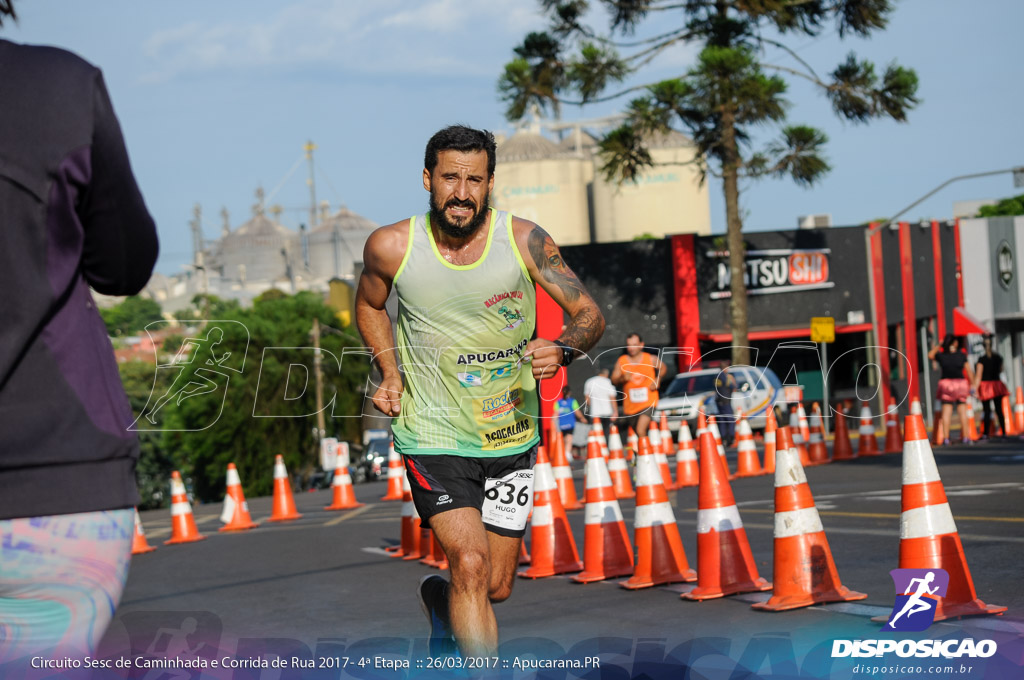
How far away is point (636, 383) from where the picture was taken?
16.6 m

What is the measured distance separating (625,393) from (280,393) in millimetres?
39314

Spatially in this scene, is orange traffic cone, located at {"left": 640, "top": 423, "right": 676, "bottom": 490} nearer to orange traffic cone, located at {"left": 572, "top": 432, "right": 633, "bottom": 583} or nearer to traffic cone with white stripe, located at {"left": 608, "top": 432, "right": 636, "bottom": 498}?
traffic cone with white stripe, located at {"left": 608, "top": 432, "right": 636, "bottom": 498}

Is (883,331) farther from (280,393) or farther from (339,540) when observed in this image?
(339,540)

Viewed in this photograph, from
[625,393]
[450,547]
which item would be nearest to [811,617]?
[450,547]

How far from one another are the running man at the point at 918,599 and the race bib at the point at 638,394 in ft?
34.2

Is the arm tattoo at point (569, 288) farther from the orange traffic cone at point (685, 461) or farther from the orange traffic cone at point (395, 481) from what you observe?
the orange traffic cone at point (395, 481)

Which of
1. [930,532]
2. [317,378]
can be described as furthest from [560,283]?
[317,378]

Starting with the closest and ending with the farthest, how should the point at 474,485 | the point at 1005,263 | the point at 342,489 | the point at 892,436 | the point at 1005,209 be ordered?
the point at 474,485 → the point at 342,489 → the point at 892,436 → the point at 1005,263 → the point at 1005,209

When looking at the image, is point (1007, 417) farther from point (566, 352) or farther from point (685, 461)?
point (566, 352)

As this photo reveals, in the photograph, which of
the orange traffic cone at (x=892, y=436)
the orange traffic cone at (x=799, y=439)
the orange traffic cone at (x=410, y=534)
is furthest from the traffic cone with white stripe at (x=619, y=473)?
the orange traffic cone at (x=892, y=436)

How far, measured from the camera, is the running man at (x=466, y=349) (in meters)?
5.10

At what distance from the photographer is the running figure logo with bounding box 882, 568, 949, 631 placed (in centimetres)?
572

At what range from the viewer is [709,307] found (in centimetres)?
3984

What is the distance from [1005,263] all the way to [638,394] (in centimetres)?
3873
